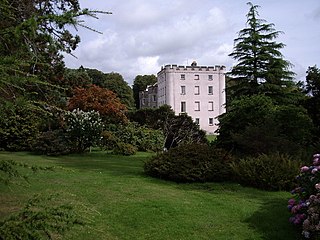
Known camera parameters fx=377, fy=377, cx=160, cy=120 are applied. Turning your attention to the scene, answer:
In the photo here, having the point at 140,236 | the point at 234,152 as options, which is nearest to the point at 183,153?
the point at 234,152

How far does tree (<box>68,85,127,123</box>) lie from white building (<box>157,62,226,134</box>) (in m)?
37.3

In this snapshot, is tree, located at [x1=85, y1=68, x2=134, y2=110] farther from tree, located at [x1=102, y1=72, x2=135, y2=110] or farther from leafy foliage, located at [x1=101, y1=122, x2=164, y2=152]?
leafy foliage, located at [x1=101, y1=122, x2=164, y2=152]

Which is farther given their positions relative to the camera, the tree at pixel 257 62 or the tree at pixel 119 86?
the tree at pixel 119 86

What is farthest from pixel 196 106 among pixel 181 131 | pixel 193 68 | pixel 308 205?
pixel 308 205

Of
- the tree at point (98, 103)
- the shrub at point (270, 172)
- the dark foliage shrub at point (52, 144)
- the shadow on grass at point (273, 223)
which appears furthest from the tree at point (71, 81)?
the shadow on grass at point (273, 223)

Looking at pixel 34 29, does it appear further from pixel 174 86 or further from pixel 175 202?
pixel 174 86

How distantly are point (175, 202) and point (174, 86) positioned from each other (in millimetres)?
52670

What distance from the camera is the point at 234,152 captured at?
553 inches

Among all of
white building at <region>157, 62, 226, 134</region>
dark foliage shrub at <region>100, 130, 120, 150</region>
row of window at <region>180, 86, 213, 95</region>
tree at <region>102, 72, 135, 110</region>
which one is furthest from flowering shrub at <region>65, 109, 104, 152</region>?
tree at <region>102, 72, 135, 110</region>

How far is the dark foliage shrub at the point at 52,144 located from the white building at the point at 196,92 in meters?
41.4

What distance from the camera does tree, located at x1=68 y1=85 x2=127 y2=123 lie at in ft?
71.7

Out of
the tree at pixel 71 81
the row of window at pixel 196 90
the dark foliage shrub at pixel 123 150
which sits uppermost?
the row of window at pixel 196 90

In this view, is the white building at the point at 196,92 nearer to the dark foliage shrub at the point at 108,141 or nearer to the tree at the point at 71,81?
the tree at the point at 71,81

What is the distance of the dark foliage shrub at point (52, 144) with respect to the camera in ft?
60.2
